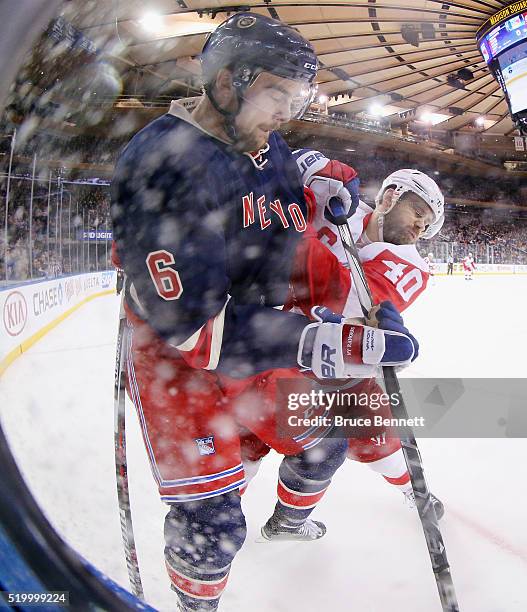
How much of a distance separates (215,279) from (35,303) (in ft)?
1.94

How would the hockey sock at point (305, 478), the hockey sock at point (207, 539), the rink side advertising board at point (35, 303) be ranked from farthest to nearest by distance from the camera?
1. the hockey sock at point (305, 478)
2. the hockey sock at point (207, 539)
3. the rink side advertising board at point (35, 303)

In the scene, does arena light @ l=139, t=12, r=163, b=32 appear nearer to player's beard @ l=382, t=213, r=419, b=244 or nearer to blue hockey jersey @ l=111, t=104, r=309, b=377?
blue hockey jersey @ l=111, t=104, r=309, b=377

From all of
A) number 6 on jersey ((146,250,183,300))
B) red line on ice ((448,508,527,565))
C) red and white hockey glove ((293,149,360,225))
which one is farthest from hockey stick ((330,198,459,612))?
number 6 on jersey ((146,250,183,300))

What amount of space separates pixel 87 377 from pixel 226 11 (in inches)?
16.1

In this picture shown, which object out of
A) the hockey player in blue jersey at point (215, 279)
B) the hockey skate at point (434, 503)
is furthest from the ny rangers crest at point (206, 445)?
the hockey skate at point (434, 503)

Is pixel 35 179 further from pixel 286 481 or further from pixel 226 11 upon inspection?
pixel 286 481

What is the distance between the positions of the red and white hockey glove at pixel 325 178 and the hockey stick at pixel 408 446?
0.03 ft

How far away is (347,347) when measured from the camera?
45cm

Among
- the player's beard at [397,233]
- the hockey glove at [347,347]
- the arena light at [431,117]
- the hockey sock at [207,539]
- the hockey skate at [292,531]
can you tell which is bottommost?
the hockey skate at [292,531]

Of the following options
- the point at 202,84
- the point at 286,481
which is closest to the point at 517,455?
the point at 286,481

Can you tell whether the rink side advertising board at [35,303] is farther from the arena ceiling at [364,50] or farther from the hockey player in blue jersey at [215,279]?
the arena ceiling at [364,50]

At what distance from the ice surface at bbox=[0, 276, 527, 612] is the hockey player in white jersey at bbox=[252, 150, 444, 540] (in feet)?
0.25

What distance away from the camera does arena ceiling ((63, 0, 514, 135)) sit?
15.0 inches

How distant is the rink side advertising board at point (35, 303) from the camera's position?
363 millimetres
